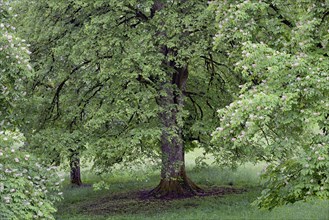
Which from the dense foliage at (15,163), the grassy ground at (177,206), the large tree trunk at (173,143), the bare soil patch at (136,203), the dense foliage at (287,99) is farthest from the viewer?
the bare soil patch at (136,203)

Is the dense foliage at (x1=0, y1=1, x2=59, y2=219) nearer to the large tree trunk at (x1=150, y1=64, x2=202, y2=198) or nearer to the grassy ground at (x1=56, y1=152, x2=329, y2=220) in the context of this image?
the grassy ground at (x1=56, y1=152, x2=329, y2=220)

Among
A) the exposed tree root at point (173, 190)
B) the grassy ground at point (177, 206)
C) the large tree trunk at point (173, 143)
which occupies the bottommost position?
the grassy ground at point (177, 206)

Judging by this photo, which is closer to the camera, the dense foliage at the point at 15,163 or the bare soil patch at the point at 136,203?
the dense foliage at the point at 15,163

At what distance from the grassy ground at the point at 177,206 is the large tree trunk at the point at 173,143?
2.71 ft

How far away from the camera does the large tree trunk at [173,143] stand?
18.1 meters

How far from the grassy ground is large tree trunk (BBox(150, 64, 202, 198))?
→ 83 centimetres

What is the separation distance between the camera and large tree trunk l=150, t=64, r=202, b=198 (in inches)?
714

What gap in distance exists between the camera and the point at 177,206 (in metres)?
20.0

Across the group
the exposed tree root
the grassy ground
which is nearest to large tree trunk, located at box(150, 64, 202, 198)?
the exposed tree root

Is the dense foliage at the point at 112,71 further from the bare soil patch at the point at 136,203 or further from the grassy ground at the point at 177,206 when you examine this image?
the bare soil patch at the point at 136,203

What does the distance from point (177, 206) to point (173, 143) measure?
2.41 metres

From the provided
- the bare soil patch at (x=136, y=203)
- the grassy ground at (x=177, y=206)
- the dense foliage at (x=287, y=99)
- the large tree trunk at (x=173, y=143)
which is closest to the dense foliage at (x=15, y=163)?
the dense foliage at (x=287, y=99)

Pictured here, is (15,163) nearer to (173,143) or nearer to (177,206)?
(173,143)

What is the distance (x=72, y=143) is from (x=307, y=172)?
9275mm
